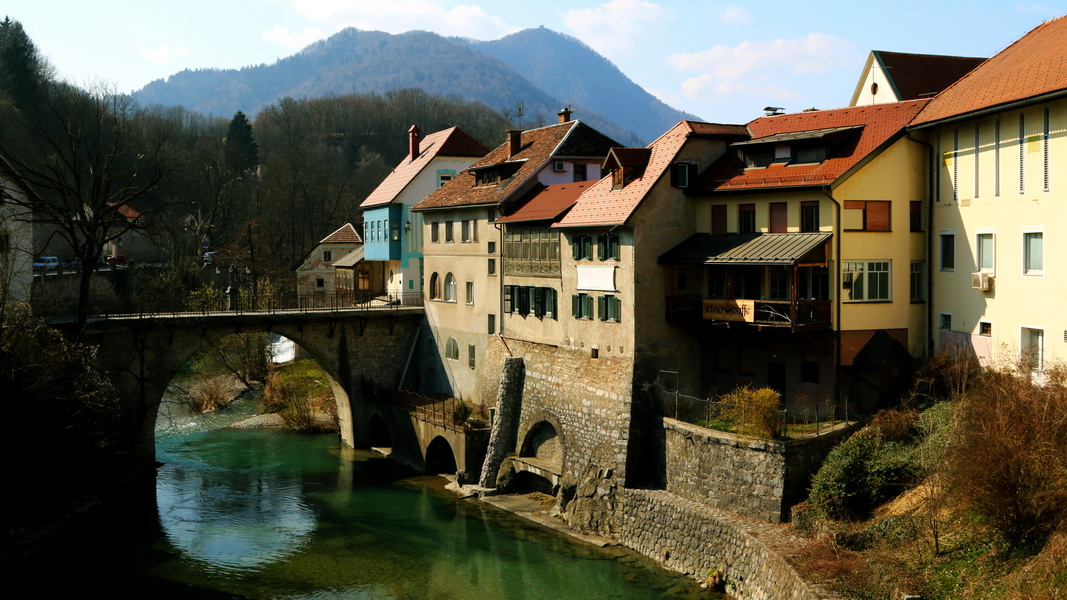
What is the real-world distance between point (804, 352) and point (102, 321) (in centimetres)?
2554

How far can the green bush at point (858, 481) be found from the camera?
23125 millimetres

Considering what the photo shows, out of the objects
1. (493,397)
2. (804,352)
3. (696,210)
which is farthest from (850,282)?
(493,397)

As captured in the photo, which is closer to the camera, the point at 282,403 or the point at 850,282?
the point at 850,282

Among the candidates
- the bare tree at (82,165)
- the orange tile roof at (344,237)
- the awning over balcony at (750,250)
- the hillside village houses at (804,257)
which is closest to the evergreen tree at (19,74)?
the bare tree at (82,165)

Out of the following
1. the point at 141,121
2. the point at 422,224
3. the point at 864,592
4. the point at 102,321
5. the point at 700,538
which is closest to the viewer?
the point at 864,592

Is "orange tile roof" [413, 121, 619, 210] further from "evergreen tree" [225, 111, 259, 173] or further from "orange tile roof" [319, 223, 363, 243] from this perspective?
"evergreen tree" [225, 111, 259, 173]

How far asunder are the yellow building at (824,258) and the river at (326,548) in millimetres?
7312

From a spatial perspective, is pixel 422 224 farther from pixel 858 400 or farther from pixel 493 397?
pixel 858 400

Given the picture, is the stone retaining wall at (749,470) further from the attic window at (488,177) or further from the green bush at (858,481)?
the attic window at (488,177)

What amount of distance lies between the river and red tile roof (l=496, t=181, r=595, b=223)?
1063 cm

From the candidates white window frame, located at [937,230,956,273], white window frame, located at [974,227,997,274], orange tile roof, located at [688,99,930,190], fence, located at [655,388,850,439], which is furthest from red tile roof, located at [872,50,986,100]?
fence, located at [655,388,850,439]

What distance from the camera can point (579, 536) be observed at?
29.2m

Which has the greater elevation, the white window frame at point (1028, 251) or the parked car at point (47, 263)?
the parked car at point (47, 263)

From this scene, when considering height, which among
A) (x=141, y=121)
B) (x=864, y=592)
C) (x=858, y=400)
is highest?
(x=141, y=121)
